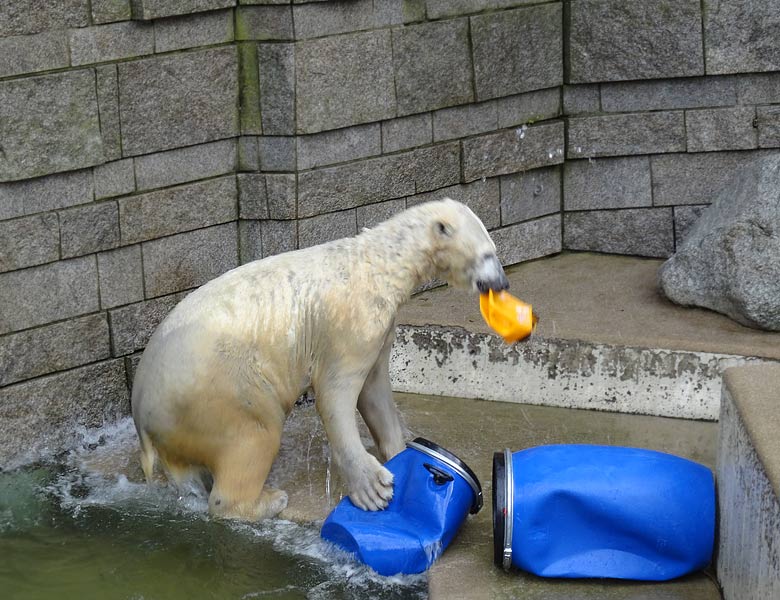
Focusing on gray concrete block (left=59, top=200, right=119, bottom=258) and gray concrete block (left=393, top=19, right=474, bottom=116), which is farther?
gray concrete block (left=393, top=19, right=474, bottom=116)

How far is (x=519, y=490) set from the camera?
15.3 feet

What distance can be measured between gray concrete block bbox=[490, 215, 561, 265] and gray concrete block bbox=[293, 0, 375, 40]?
1.73 m

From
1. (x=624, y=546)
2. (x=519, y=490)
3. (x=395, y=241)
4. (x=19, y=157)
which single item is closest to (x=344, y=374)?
(x=395, y=241)

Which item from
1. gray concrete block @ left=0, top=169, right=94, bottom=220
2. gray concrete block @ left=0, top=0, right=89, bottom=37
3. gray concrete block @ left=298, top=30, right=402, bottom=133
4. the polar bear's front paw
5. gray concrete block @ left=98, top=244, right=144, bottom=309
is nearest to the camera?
the polar bear's front paw

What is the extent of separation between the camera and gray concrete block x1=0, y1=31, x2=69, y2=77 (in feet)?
18.4

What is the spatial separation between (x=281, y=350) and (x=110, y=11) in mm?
1940

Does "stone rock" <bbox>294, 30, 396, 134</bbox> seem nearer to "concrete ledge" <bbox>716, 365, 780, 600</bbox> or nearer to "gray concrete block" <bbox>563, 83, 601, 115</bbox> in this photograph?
"gray concrete block" <bbox>563, 83, 601, 115</bbox>

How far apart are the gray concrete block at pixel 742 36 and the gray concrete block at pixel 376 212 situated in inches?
88.8

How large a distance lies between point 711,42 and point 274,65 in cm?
290

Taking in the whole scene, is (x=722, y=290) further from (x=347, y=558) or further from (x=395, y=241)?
(x=347, y=558)

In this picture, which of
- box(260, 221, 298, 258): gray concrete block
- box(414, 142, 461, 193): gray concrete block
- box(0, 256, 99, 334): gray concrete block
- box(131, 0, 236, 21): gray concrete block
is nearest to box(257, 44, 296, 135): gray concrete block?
box(131, 0, 236, 21): gray concrete block

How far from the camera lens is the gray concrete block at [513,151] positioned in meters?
7.49

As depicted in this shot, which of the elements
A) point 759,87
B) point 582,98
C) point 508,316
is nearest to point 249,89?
point 508,316

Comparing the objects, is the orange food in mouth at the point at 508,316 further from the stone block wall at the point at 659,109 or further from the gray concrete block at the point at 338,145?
the stone block wall at the point at 659,109
